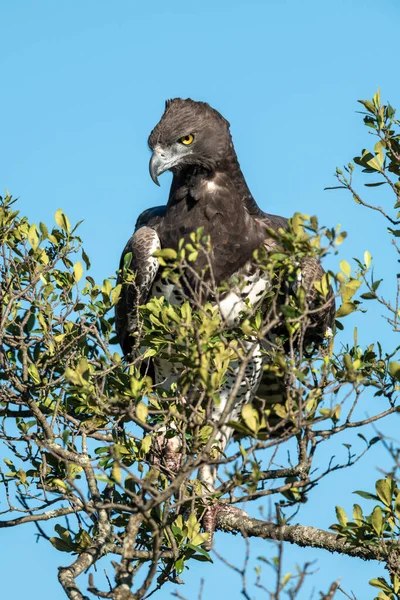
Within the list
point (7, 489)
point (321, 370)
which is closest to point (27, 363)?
point (7, 489)

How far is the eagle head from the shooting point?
7355 mm

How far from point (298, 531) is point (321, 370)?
1949mm

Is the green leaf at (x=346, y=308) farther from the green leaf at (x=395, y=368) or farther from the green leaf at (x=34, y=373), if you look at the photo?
the green leaf at (x=34, y=373)

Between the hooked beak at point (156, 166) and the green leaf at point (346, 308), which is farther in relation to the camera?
the hooked beak at point (156, 166)

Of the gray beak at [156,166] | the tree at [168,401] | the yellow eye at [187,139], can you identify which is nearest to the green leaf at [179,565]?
the tree at [168,401]

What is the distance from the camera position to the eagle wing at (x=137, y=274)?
756 cm

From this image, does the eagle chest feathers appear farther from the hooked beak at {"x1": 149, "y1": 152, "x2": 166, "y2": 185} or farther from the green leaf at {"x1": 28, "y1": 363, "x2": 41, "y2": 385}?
the green leaf at {"x1": 28, "y1": 363, "x2": 41, "y2": 385}

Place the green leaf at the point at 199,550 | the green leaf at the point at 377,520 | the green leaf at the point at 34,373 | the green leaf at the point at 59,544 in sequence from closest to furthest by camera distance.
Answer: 1. the green leaf at the point at 377,520
2. the green leaf at the point at 199,550
3. the green leaf at the point at 59,544
4. the green leaf at the point at 34,373

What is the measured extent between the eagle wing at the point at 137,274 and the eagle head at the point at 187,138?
0.57 m

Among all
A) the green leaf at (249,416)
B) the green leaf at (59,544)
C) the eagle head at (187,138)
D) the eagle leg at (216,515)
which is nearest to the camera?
the green leaf at (249,416)

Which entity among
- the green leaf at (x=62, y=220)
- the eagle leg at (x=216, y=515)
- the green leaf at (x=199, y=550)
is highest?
the green leaf at (x=62, y=220)

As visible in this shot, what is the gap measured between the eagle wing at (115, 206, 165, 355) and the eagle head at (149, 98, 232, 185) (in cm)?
57

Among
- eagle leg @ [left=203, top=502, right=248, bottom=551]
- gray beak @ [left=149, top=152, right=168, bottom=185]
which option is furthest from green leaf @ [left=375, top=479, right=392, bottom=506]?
gray beak @ [left=149, top=152, right=168, bottom=185]

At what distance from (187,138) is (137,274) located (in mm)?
1106
